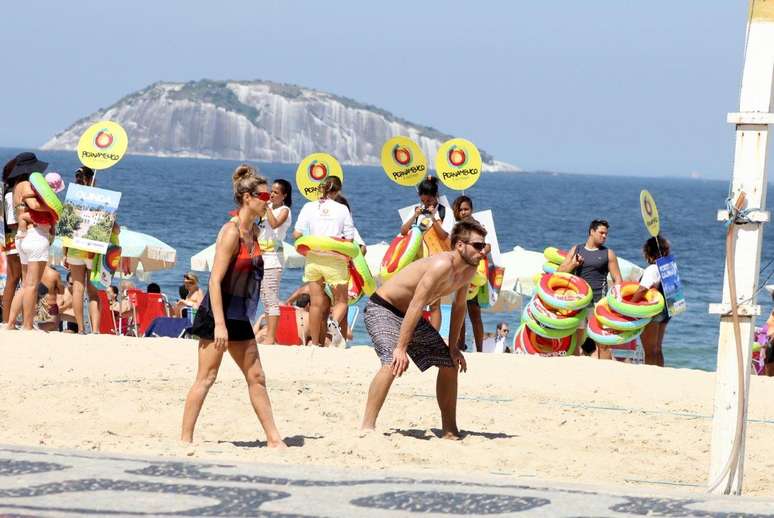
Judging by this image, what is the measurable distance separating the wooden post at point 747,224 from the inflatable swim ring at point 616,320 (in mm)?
5064

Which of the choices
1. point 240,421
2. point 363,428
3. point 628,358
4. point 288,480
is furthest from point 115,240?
point 288,480

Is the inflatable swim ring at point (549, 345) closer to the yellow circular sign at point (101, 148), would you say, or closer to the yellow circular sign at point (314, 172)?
the yellow circular sign at point (314, 172)

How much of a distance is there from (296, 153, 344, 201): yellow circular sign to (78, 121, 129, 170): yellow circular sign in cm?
163

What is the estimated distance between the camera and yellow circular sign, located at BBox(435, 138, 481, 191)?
40.0ft

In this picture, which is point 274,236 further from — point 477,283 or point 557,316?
point 557,316

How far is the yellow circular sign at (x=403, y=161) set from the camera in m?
12.0

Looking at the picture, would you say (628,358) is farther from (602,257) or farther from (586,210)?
(586,210)

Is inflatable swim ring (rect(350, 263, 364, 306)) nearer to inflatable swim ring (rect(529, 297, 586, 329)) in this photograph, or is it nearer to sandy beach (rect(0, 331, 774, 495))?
sandy beach (rect(0, 331, 774, 495))

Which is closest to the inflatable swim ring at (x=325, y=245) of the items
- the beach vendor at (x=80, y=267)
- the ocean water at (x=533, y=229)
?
the beach vendor at (x=80, y=267)

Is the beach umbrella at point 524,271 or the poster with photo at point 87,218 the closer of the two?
the poster with photo at point 87,218

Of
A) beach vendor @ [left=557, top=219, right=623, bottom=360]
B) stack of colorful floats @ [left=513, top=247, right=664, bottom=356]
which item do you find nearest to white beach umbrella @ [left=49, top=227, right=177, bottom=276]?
stack of colorful floats @ [left=513, top=247, right=664, bottom=356]

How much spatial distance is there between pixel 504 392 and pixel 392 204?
68.8 m

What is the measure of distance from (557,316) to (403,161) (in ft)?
6.51

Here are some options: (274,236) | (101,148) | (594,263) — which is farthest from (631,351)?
(101,148)
